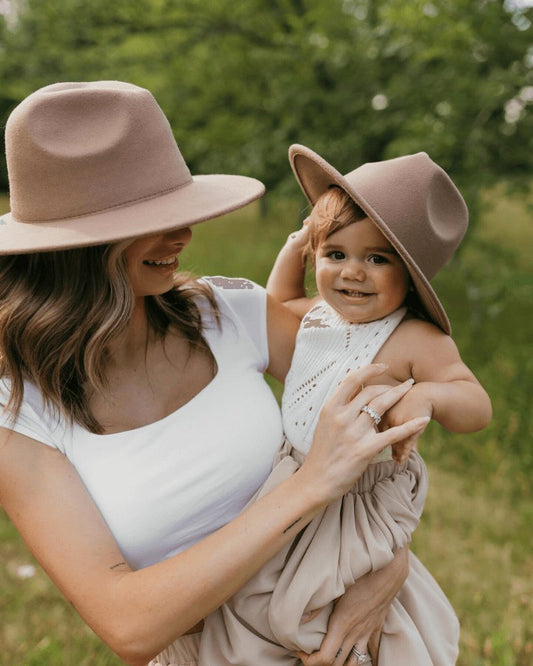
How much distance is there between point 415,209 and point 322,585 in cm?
84

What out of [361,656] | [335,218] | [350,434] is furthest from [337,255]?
[361,656]

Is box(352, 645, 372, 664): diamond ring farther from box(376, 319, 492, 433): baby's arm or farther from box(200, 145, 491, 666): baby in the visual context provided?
box(376, 319, 492, 433): baby's arm

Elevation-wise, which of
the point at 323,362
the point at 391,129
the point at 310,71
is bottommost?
the point at 391,129

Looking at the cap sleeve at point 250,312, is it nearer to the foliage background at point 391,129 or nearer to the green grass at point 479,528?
the green grass at point 479,528

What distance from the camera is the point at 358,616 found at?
1601 mm

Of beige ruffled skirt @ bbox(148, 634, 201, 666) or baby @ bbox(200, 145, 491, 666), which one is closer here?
baby @ bbox(200, 145, 491, 666)

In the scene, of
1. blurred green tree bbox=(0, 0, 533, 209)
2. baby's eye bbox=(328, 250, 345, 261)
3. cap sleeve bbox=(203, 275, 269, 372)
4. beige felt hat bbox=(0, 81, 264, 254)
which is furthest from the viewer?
blurred green tree bbox=(0, 0, 533, 209)

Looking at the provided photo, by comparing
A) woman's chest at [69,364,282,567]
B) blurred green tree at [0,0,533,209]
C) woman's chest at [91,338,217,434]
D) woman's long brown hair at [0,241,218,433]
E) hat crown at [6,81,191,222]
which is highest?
hat crown at [6,81,191,222]

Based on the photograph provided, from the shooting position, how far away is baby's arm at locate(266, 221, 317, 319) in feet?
6.81

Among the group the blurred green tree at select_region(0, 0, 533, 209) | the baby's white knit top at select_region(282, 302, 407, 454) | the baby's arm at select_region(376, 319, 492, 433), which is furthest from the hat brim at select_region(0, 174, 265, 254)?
the blurred green tree at select_region(0, 0, 533, 209)

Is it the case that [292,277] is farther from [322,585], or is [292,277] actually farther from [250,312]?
[322,585]

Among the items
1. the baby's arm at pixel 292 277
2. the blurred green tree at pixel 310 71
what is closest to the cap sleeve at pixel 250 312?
the baby's arm at pixel 292 277

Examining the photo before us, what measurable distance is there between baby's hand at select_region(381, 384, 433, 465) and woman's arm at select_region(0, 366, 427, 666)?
0.03 meters

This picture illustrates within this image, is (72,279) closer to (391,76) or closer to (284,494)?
(284,494)
